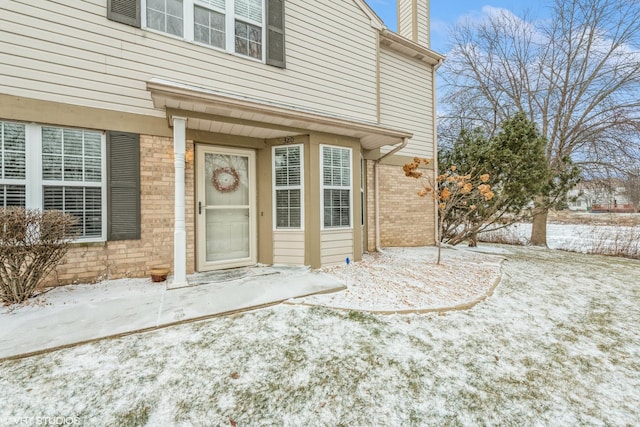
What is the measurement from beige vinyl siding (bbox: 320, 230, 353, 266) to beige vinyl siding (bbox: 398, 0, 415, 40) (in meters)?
7.11

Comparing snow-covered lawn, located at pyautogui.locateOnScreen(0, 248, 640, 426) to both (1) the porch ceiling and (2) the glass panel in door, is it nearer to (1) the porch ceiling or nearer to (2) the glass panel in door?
(2) the glass panel in door

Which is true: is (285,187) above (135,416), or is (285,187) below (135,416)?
above

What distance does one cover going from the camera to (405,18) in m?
8.98

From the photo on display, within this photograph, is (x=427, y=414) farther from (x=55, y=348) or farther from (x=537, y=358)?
→ (x=55, y=348)

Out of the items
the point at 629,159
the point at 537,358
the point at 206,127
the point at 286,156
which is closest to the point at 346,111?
the point at 286,156

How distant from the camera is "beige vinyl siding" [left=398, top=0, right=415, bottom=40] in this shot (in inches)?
344

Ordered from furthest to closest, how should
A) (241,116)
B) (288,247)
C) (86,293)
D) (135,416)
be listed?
(288,247) < (241,116) < (86,293) < (135,416)

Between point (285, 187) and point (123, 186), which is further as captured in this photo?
point (285, 187)

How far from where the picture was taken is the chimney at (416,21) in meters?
8.66

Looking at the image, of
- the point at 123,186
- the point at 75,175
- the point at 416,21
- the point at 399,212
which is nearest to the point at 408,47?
the point at 416,21

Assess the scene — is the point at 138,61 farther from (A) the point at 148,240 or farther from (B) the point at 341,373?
(B) the point at 341,373

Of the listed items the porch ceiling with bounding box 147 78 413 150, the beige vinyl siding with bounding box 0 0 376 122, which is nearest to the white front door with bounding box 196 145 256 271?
the porch ceiling with bounding box 147 78 413 150

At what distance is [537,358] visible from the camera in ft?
8.96

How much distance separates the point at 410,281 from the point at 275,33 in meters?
5.32
